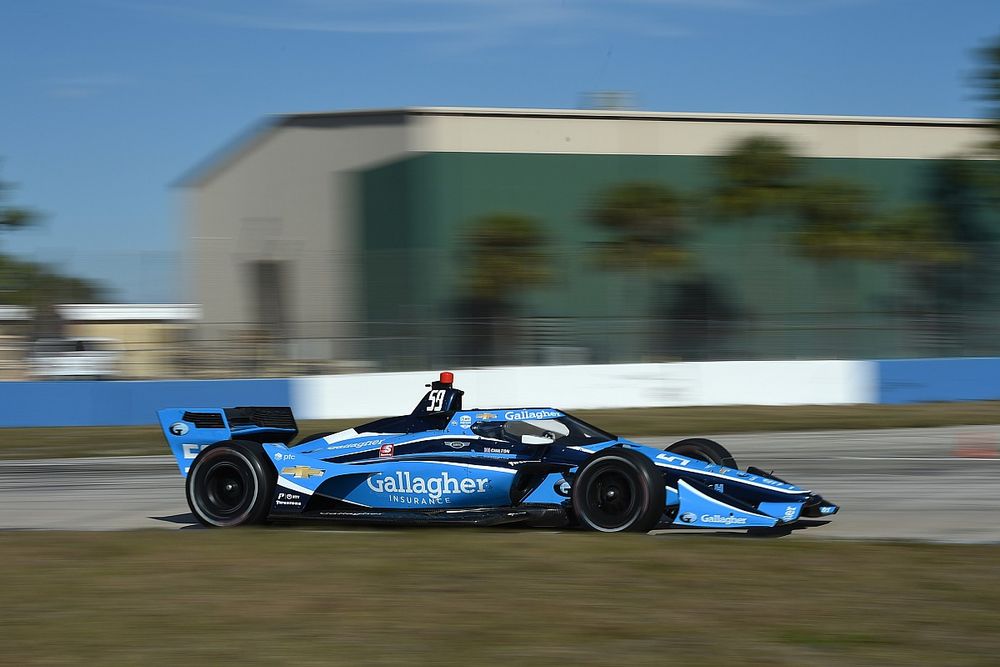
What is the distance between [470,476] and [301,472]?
1388 mm

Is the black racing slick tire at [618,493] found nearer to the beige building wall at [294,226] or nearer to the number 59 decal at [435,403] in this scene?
the number 59 decal at [435,403]

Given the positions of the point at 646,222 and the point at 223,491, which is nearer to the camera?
the point at 223,491

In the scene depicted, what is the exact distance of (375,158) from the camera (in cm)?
2634

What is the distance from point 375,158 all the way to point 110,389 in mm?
9286

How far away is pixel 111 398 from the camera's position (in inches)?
760

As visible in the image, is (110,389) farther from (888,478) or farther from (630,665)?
(630,665)

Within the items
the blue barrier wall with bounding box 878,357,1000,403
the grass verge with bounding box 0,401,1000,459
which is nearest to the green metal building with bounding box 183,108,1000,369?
the blue barrier wall with bounding box 878,357,1000,403

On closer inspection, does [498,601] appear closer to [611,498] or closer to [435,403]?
[611,498]

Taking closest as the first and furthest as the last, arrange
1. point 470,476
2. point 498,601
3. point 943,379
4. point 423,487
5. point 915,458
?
1. point 498,601
2. point 470,476
3. point 423,487
4. point 915,458
5. point 943,379

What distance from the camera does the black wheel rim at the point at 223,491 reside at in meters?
9.12

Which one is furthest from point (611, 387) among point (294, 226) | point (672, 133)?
point (294, 226)

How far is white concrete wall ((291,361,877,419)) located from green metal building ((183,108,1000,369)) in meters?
0.63

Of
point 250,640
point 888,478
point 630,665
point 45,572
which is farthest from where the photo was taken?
point 888,478

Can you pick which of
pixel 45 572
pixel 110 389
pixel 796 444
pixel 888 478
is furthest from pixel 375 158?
pixel 45 572
